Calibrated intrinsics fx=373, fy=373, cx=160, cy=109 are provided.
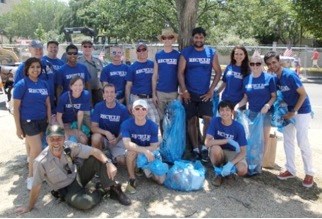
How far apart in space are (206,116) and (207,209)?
1.69 meters

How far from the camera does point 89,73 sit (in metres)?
6.05

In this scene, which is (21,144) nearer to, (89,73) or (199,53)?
(89,73)

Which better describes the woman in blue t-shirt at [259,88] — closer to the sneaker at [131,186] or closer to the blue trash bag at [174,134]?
the blue trash bag at [174,134]

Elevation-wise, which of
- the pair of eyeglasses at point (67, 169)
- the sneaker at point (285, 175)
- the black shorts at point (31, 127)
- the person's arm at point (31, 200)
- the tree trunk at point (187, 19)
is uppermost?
the tree trunk at point (187, 19)

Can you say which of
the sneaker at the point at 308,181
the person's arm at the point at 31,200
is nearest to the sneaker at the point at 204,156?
the sneaker at the point at 308,181

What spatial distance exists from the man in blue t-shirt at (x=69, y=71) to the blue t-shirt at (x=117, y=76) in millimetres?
334

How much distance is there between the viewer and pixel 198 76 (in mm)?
5461

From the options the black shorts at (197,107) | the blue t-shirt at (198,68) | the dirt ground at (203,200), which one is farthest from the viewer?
the black shorts at (197,107)

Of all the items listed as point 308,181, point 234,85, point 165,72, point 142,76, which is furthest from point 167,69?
point 308,181

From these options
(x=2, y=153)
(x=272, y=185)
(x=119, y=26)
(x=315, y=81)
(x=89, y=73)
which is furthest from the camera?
(x=119, y=26)

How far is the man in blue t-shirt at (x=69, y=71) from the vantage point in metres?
5.59

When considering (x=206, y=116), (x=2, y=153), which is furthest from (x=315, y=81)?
(x=2, y=153)

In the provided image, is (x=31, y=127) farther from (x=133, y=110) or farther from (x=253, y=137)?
(x=253, y=137)

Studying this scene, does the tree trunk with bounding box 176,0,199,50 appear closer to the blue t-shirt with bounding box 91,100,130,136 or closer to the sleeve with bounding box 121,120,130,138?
the blue t-shirt with bounding box 91,100,130,136
